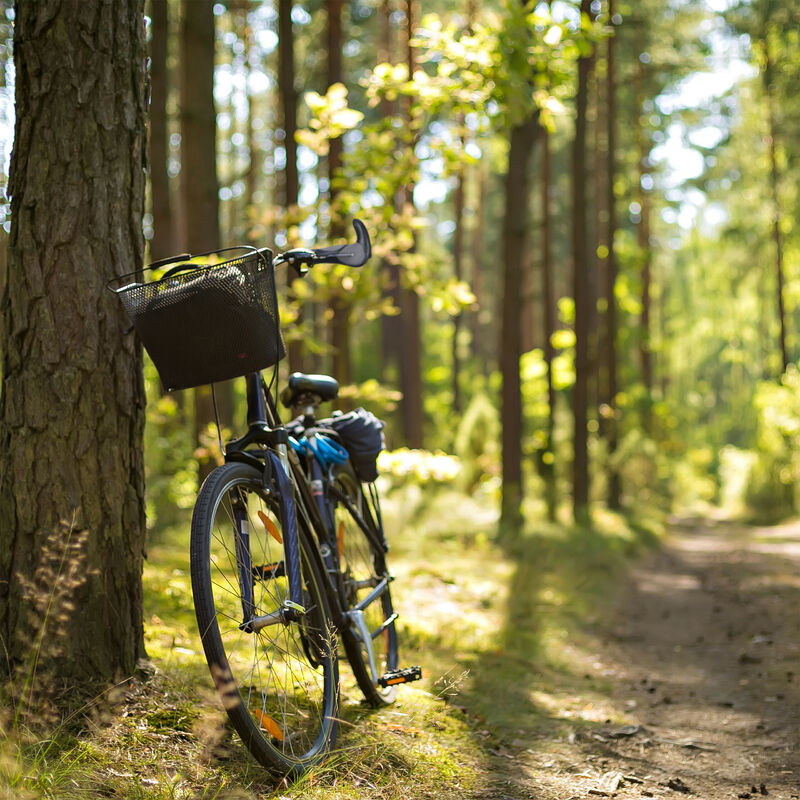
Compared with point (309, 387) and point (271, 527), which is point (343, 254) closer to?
point (309, 387)

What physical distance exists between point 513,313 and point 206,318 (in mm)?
10808

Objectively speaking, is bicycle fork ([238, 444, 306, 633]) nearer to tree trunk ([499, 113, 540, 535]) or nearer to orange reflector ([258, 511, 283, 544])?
orange reflector ([258, 511, 283, 544])

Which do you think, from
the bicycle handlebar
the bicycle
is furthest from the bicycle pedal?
the bicycle handlebar

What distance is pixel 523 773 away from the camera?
370 cm

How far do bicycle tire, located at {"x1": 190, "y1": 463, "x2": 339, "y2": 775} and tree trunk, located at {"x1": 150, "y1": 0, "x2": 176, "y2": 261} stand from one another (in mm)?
8068

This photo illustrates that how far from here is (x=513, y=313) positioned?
13.7 m

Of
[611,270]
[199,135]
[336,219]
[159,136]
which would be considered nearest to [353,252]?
[336,219]

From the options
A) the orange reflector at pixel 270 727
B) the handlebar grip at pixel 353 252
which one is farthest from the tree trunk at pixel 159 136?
the orange reflector at pixel 270 727

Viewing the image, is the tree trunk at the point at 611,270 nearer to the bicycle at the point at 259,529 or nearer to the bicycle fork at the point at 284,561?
the bicycle at the point at 259,529

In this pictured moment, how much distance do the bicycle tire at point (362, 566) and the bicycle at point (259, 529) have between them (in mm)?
72

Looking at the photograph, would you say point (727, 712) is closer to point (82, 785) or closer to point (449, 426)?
point (82, 785)

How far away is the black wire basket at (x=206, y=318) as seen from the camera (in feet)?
10.6

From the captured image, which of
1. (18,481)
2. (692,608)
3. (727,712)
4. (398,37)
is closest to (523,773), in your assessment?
(727,712)

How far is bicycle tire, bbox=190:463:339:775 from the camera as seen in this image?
2.85 metres
